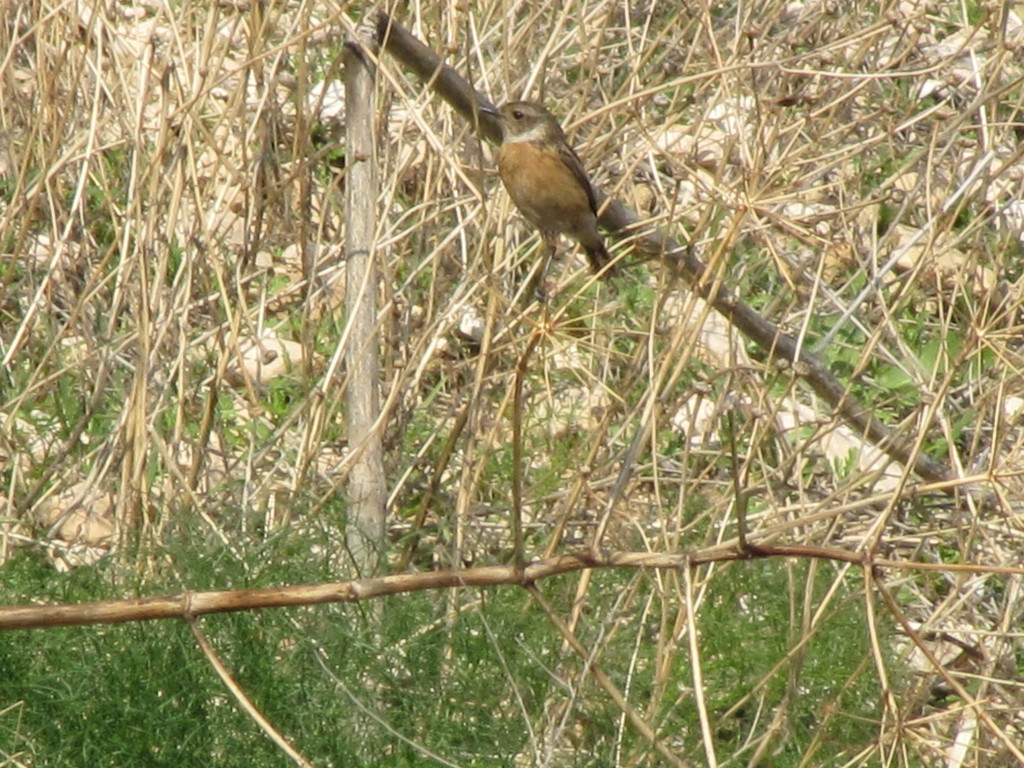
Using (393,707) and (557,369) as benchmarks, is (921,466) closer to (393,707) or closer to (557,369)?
(557,369)

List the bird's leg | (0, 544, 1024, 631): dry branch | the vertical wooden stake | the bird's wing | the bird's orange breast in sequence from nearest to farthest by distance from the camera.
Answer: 1. (0, 544, 1024, 631): dry branch
2. the bird's leg
3. the vertical wooden stake
4. the bird's orange breast
5. the bird's wing

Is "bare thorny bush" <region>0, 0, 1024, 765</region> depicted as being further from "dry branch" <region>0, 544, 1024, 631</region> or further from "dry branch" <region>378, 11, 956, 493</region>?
"dry branch" <region>0, 544, 1024, 631</region>

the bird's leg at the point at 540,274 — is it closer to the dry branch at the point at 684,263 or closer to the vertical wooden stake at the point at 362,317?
the dry branch at the point at 684,263

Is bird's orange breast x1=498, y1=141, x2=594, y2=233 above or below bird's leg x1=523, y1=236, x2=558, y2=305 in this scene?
above

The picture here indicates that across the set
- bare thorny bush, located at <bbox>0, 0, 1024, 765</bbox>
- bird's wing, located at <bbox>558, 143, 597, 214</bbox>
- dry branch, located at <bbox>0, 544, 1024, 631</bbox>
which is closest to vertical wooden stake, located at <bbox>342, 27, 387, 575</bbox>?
bare thorny bush, located at <bbox>0, 0, 1024, 765</bbox>

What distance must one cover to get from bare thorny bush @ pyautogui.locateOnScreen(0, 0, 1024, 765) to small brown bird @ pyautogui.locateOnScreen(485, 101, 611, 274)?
0.12 meters

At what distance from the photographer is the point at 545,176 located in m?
4.10

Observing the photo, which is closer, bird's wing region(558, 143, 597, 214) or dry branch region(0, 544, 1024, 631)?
dry branch region(0, 544, 1024, 631)

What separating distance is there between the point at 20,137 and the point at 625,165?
194 cm

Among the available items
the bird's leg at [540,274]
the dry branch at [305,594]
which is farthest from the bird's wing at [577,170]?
the dry branch at [305,594]

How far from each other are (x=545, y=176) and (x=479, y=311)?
113 cm

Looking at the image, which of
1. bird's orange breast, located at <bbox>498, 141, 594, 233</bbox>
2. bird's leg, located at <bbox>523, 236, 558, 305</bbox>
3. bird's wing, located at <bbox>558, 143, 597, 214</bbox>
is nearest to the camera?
bird's leg, located at <bbox>523, 236, 558, 305</bbox>

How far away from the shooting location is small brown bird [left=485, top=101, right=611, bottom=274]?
4.13 m

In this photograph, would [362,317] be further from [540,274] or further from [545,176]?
[545,176]
